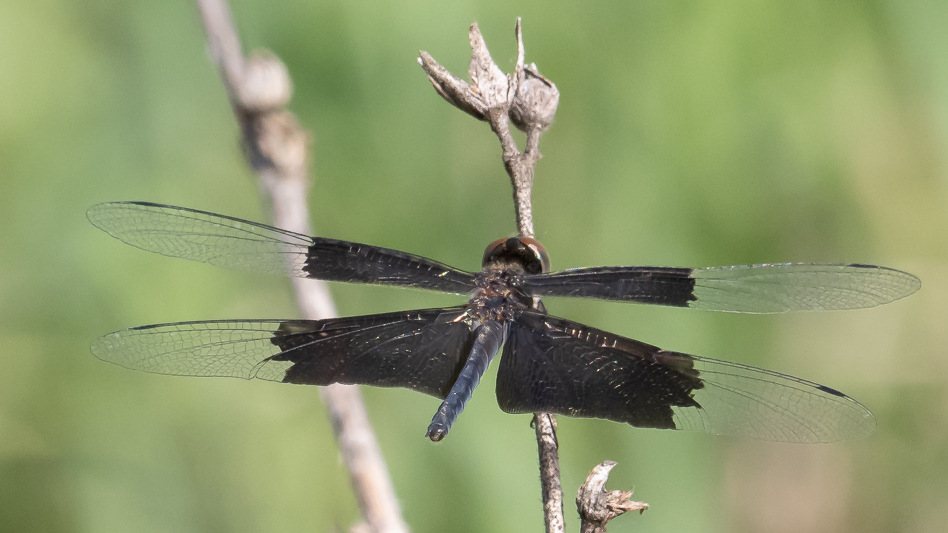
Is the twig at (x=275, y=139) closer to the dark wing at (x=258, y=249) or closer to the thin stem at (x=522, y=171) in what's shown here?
the dark wing at (x=258, y=249)

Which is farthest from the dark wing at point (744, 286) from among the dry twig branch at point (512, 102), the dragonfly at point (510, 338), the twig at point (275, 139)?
the twig at point (275, 139)

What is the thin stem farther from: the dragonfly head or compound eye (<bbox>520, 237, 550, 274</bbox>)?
the dragonfly head

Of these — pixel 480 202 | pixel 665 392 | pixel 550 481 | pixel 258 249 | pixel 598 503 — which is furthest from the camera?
pixel 480 202

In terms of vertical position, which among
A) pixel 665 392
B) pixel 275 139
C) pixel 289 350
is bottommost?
pixel 665 392

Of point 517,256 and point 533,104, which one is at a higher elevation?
point 533,104

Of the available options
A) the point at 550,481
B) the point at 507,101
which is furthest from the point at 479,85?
the point at 550,481

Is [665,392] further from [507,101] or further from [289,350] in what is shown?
[289,350]

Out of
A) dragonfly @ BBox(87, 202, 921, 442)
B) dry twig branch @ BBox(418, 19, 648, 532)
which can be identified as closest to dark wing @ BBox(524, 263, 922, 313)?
dragonfly @ BBox(87, 202, 921, 442)
